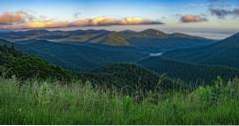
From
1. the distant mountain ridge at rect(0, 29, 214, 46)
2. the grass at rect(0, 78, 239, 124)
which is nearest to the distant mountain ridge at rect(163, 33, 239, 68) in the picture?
the distant mountain ridge at rect(0, 29, 214, 46)

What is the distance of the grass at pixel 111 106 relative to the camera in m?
4.58

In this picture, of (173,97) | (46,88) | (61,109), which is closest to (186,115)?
(173,97)

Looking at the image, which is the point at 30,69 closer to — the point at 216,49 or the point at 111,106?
the point at 216,49

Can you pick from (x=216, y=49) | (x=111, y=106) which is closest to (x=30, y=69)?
(x=216, y=49)

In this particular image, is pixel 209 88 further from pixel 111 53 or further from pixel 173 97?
pixel 111 53

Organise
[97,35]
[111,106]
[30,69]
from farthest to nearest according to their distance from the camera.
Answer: [30,69] → [97,35] → [111,106]

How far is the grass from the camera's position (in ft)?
15.0

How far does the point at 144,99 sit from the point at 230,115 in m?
1.21

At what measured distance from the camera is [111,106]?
5.18 m

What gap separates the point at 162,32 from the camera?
582 centimetres

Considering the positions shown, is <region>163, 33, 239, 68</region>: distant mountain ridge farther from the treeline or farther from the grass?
the treeline

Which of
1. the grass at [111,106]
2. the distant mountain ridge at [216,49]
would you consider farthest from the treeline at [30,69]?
the grass at [111,106]

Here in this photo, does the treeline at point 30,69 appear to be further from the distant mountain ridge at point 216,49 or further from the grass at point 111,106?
the grass at point 111,106

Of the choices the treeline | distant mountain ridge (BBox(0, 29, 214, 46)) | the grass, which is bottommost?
the treeline
